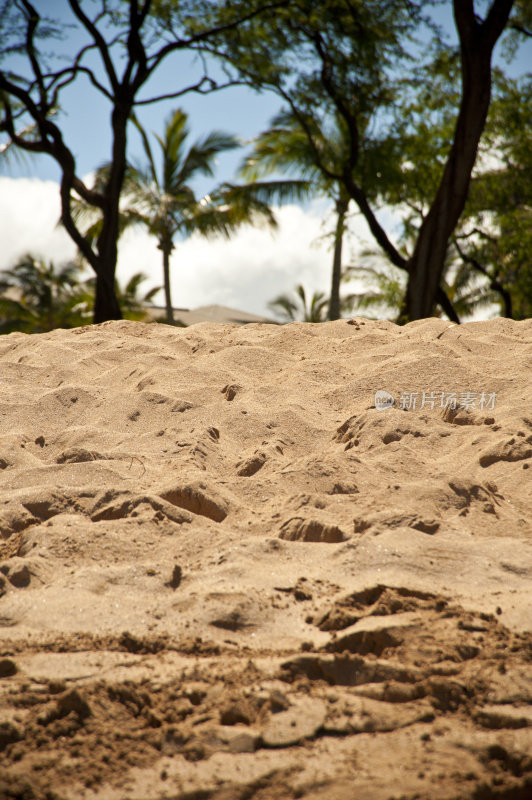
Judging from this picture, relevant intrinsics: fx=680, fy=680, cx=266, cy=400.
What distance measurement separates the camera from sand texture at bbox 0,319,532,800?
1.29m

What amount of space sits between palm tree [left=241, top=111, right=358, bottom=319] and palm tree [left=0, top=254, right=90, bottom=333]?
22.8 ft

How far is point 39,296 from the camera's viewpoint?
65.7 feet

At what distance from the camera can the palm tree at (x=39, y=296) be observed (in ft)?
64.8

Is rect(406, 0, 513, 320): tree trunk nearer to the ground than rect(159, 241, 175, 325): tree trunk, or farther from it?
farther from it

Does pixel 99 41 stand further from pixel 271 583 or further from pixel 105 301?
pixel 271 583

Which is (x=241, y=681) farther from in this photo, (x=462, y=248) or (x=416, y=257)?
(x=462, y=248)

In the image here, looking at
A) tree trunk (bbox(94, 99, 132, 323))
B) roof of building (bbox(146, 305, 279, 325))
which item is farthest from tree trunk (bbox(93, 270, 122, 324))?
roof of building (bbox(146, 305, 279, 325))

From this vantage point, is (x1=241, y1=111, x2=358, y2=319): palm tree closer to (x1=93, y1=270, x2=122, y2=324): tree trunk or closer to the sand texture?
(x1=93, y1=270, x2=122, y2=324): tree trunk

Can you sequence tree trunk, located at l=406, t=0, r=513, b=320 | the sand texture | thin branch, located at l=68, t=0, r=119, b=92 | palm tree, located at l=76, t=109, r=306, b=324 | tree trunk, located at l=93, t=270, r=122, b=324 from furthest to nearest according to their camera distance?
palm tree, located at l=76, t=109, r=306, b=324 → thin branch, located at l=68, t=0, r=119, b=92 → tree trunk, located at l=93, t=270, r=122, b=324 → tree trunk, located at l=406, t=0, r=513, b=320 → the sand texture

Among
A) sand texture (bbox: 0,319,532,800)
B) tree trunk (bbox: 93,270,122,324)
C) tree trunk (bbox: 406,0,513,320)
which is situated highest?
tree trunk (bbox: 406,0,513,320)

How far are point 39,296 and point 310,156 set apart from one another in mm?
10645

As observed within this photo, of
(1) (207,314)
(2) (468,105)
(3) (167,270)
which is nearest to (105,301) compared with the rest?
(2) (468,105)

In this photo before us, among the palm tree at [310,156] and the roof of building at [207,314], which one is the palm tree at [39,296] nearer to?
the roof of building at [207,314]

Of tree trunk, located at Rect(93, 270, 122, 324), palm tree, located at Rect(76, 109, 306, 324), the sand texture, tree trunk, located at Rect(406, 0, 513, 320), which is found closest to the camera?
the sand texture
